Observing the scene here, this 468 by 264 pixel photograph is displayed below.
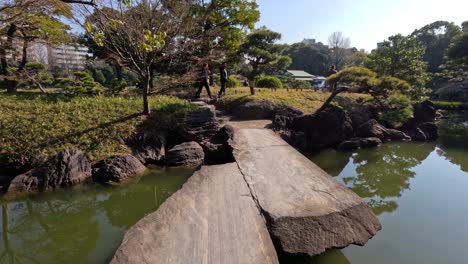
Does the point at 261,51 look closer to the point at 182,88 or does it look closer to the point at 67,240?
the point at 182,88

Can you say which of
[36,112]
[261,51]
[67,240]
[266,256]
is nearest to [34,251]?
[67,240]

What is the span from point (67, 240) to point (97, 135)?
3.63 metres

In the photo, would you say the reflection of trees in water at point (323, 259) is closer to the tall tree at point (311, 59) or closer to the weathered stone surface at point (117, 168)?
the weathered stone surface at point (117, 168)

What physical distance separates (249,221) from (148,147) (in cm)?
474

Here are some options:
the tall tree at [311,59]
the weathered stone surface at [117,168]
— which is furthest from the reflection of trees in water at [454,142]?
the tall tree at [311,59]

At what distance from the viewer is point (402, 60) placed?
15203 millimetres

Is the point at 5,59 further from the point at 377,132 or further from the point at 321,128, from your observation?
the point at 377,132

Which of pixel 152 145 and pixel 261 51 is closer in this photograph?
pixel 152 145

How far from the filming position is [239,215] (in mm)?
3244

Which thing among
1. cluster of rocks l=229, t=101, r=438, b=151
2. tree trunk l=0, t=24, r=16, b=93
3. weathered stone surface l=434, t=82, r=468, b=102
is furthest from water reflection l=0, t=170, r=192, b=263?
Answer: weathered stone surface l=434, t=82, r=468, b=102

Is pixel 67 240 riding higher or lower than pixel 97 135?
lower

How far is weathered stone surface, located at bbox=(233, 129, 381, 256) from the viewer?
2971 millimetres

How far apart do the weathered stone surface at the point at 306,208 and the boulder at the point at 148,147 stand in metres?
2.93

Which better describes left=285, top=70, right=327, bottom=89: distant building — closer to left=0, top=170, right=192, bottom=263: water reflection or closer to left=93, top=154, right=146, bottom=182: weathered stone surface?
left=93, top=154, right=146, bottom=182: weathered stone surface
